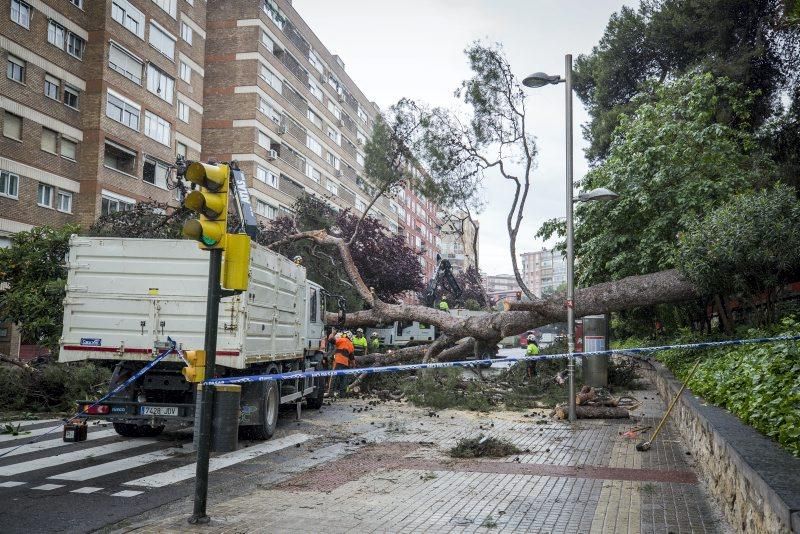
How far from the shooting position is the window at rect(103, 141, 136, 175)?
3141cm

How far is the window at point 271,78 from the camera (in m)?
44.1

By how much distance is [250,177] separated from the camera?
42531mm

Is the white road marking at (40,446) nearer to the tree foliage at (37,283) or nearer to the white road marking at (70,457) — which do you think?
the white road marking at (70,457)

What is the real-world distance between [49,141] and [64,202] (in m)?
2.57

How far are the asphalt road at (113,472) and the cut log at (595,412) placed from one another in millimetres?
4701

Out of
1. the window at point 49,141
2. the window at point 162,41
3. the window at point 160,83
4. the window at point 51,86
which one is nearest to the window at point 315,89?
the window at point 162,41

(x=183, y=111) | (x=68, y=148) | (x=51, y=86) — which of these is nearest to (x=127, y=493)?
(x=68, y=148)

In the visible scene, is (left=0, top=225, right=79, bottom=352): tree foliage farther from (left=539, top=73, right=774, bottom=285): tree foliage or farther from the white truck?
(left=539, top=73, right=774, bottom=285): tree foliage

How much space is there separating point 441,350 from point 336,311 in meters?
3.95

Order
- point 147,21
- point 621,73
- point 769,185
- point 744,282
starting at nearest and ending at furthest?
point 744,282, point 769,185, point 621,73, point 147,21

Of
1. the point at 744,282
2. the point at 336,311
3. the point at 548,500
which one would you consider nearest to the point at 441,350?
the point at 336,311

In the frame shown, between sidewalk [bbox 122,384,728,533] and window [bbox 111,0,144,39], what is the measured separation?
27.9 meters

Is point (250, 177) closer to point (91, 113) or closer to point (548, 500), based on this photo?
point (91, 113)

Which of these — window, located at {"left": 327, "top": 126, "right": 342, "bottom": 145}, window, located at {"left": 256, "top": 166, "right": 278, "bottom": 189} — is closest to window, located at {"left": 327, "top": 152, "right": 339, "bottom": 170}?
window, located at {"left": 327, "top": 126, "right": 342, "bottom": 145}
